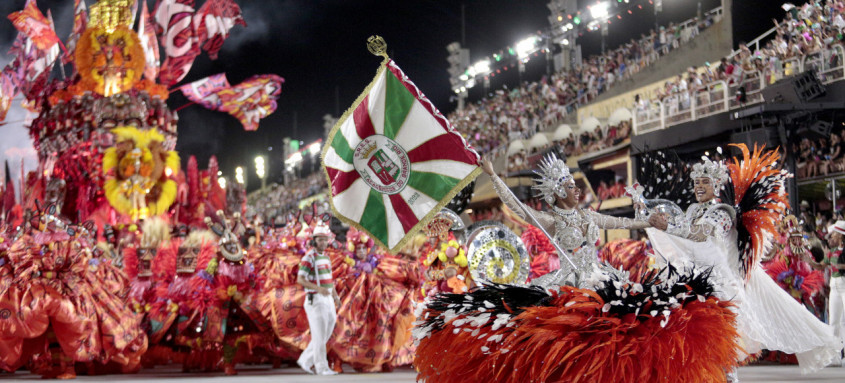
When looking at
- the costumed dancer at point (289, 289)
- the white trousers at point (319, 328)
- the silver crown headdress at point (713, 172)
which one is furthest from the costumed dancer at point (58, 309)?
the silver crown headdress at point (713, 172)

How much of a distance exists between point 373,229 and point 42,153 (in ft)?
67.3

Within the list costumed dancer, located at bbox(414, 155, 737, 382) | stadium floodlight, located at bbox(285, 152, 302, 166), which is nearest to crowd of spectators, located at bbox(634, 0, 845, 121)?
costumed dancer, located at bbox(414, 155, 737, 382)

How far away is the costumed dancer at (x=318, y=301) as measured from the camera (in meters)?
10.1

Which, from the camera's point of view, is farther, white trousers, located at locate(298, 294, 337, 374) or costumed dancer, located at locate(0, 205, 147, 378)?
white trousers, located at locate(298, 294, 337, 374)

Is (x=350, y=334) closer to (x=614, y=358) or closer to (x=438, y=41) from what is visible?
(x=614, y=358)

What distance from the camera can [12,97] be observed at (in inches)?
1005

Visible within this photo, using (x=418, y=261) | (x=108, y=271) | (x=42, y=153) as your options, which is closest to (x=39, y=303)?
(x=108, y=271)

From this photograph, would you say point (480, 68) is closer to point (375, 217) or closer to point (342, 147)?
point (342, 147)

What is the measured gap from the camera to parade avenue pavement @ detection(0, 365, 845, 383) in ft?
29.1

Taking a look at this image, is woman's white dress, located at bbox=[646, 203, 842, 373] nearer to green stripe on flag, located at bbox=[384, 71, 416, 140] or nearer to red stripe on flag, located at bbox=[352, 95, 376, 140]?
green stripe on flag, located at bbox=[384, 71, 416, 140]

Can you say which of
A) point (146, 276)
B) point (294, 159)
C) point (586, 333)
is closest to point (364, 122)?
point (586, 333)

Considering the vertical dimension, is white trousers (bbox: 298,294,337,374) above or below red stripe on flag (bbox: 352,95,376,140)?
below

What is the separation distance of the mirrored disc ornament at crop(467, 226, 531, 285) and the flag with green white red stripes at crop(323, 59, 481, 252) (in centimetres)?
272

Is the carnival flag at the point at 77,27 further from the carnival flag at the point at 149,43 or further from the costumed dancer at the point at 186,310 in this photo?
the costumed dancer at the point at 186,310
